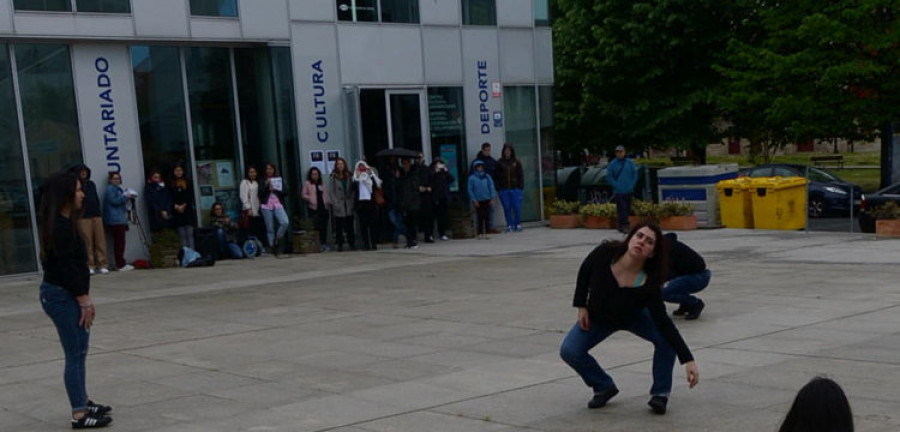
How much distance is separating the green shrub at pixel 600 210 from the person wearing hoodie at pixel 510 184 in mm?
1561

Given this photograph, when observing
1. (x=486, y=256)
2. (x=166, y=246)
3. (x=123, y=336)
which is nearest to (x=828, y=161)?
(x=486, y=256)

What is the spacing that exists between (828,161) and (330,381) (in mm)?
46234

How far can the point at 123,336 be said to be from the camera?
36.5ft

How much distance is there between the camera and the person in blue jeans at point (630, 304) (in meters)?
A: 6.64

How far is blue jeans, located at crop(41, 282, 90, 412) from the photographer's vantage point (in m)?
7.00

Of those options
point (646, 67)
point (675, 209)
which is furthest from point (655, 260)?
Answer: point (646, 67)

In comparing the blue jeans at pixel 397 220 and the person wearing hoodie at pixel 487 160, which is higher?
the person wearing hoodie at pixel 487 160

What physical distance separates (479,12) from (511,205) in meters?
4.75

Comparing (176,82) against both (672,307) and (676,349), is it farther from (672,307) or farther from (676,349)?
(676,349)

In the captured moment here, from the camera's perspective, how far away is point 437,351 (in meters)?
9.50

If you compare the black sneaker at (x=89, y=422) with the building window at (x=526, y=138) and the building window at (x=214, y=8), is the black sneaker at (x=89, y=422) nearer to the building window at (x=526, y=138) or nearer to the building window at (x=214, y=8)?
the building window at (x=214, y=8)

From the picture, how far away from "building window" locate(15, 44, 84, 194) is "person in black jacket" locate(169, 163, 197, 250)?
5.86 ft

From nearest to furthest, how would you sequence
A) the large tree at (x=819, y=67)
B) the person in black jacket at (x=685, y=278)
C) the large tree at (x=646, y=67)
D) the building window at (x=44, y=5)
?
1. the person in black jacket at (x=685, y=278)
2. the building window at (x=44, y=5)
3. the large tree at (x=819, y=67)
4. the large tree at (x=646, y=67)

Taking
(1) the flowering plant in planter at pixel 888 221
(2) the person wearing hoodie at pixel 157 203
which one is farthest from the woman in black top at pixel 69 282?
(1) the flowering plant in planter at pixel 888 221
